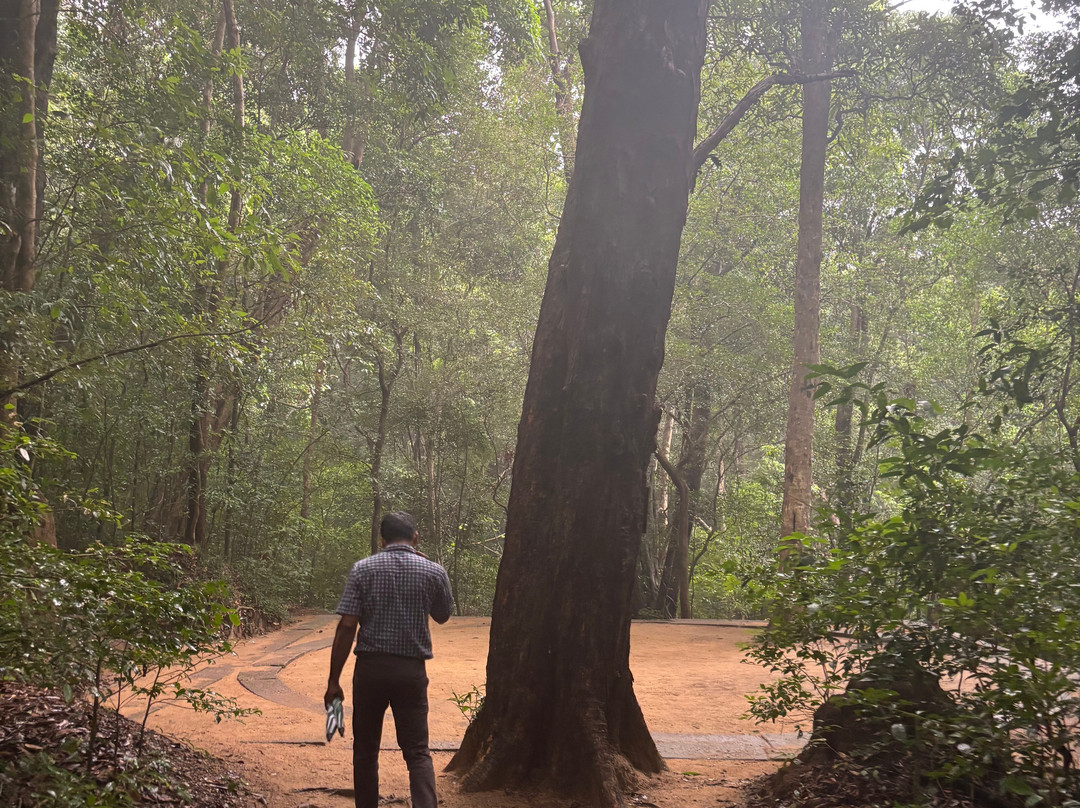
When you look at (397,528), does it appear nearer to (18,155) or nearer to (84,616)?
(84,616)

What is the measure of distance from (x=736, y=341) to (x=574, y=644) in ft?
44.4

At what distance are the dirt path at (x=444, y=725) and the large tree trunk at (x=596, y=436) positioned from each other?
362 mm

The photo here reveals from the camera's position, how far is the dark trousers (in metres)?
4.02

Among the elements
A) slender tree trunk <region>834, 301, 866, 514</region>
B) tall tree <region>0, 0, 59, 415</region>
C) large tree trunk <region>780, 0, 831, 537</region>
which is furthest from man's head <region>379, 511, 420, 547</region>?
slender tree trunk <region>834, 301, 866, 514</region>

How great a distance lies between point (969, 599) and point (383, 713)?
277cm

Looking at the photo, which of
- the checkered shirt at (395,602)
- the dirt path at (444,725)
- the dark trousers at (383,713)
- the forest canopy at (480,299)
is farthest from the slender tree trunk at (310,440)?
the dark trousers at (383,713)

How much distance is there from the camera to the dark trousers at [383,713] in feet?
13.2

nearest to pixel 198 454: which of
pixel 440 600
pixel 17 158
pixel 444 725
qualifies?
pixel 17 158

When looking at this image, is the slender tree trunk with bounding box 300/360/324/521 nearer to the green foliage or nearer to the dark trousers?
the dark trousers

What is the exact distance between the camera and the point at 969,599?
3.36 m

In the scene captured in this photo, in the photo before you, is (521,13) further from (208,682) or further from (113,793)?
(113,793)

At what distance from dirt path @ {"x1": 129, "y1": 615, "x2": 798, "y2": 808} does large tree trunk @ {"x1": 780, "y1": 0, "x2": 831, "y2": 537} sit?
8.52 feet

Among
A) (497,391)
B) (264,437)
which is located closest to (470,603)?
(497,391)

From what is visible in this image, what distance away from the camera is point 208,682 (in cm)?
873
